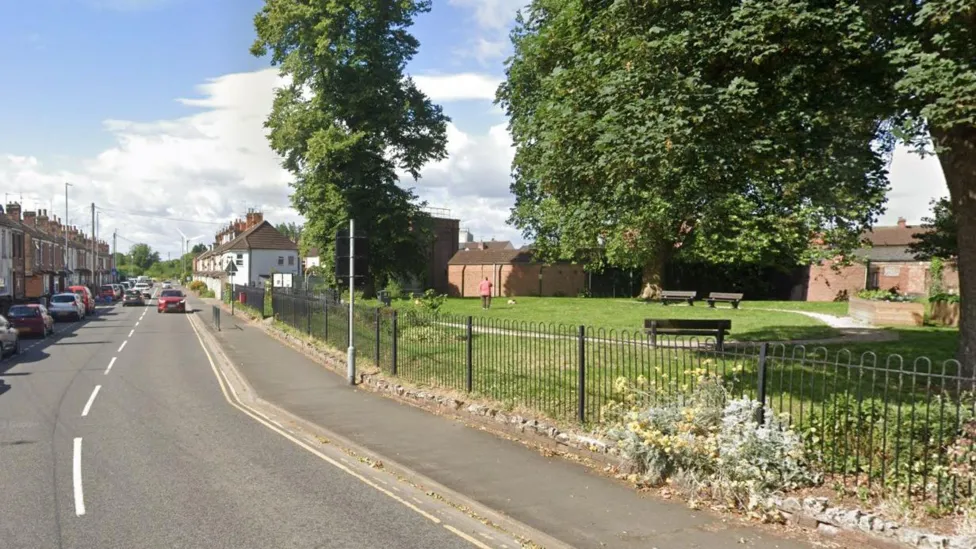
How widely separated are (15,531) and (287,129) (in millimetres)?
25894

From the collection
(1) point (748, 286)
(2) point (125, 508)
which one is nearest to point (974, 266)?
(2) point (125, 508)

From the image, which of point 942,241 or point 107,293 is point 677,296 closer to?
point 942,241

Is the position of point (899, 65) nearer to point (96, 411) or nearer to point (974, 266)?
point (974, 266)

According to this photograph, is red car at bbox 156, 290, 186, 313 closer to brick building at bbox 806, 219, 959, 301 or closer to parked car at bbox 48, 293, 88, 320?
parked car at bbox 48, 293, 88, 320

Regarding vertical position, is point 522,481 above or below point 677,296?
below

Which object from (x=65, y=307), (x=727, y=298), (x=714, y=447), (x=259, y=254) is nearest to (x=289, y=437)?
(x=714, y=447)

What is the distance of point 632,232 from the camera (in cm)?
3300

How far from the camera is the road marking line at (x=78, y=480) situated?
685 centimetres

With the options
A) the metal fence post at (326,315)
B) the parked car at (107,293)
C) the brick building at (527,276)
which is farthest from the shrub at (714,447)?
the parked car at (107,293)

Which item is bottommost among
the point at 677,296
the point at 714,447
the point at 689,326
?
the point at 714,447

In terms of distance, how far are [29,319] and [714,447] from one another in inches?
1114

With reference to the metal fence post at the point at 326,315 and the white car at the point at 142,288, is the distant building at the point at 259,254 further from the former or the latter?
the metal fence post at the point at 326,315

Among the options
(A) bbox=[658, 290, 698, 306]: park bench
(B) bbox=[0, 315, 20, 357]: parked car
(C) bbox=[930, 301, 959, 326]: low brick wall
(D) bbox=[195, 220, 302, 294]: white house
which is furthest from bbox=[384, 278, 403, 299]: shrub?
(D) bbox=[195, 220, 302, 294]: white house

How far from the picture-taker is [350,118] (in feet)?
101
